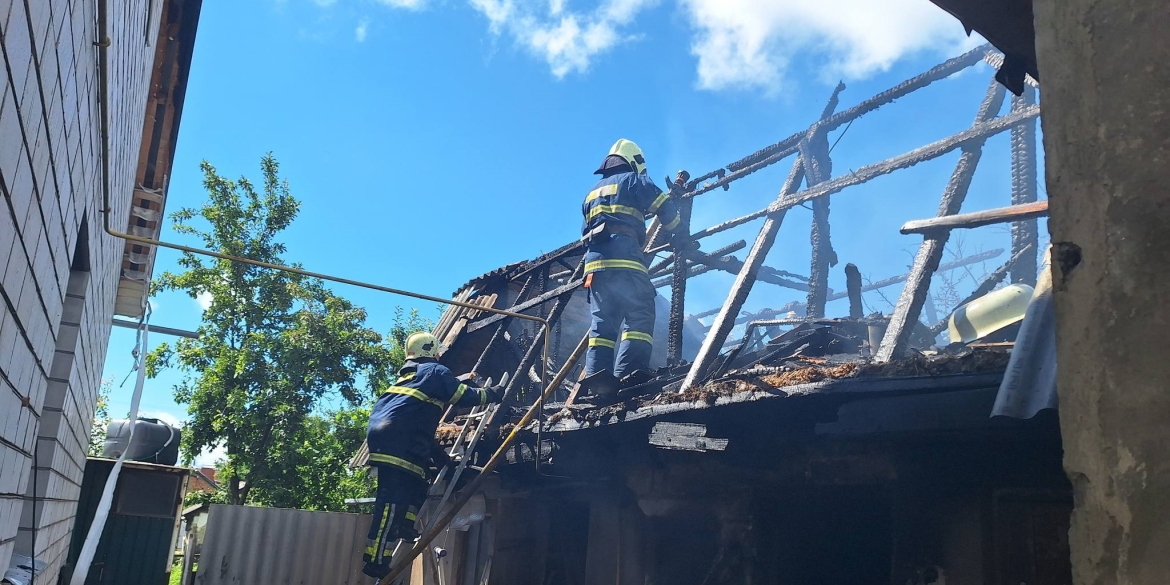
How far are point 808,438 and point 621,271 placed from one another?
2169 millimetres

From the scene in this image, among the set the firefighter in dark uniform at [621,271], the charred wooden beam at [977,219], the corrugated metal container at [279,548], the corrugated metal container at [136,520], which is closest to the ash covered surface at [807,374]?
the firefighter in dark uniform at [621,271]

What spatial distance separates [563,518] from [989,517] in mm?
4339

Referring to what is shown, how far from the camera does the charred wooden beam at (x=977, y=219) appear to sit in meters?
3.89

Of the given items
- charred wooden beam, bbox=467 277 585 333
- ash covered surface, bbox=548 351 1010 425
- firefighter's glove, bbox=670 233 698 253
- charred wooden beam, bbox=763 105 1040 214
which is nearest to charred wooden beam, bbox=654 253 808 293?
firefighter's glove, bbox=670 233 698 253

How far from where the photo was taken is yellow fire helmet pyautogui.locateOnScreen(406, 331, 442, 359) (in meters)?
7.11

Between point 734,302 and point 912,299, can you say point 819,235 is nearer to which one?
point 734,302

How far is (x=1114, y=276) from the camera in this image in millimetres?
1610

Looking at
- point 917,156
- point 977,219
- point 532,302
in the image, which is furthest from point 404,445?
point 917,156

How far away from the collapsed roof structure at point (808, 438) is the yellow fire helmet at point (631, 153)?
23.1 inches

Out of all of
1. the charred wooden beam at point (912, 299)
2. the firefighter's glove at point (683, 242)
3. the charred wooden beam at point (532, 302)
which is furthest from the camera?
the charred wooden beam at point (532, 302)

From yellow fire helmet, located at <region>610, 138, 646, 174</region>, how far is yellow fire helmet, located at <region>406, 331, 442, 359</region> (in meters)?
2.45

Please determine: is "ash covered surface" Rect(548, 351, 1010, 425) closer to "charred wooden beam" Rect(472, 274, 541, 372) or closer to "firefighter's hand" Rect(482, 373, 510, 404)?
"firefighter's hand" Rect(482, 373, 510, 404)

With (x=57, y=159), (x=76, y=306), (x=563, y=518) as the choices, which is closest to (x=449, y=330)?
(x=563, y=518)

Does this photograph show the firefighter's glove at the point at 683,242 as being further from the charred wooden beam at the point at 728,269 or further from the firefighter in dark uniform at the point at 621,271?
the charred wooden beam at the point at 728,269
